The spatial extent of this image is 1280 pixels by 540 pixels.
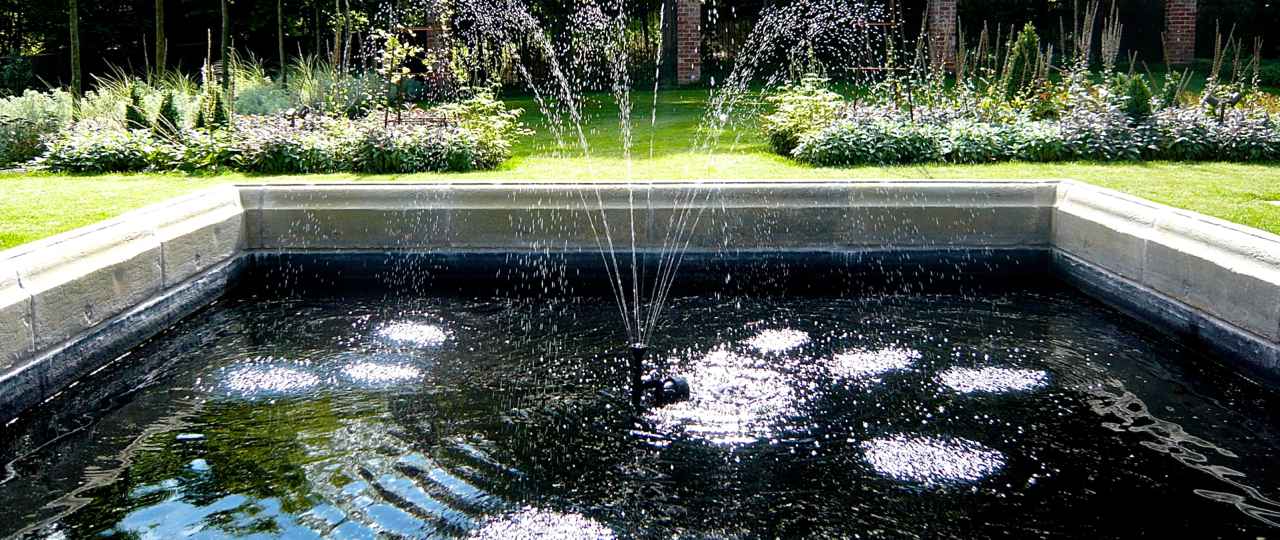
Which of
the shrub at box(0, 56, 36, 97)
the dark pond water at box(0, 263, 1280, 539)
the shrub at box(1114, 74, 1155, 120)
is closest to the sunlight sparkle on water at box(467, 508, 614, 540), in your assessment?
the dark pond water at box(0, 263, 1280, 539)

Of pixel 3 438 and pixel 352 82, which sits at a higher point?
pixel 352 82

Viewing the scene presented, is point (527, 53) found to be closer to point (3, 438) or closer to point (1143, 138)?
point (1143, 138)

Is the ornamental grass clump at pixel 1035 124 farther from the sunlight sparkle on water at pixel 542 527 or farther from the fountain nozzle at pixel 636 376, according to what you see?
the sunlight sparkle on water at pixel 542 527

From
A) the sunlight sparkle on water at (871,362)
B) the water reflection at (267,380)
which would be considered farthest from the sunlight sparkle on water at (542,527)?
the sunlight sparkle on water at (871,362)

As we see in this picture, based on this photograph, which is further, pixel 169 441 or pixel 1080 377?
pixel 1080 377

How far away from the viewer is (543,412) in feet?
16.6

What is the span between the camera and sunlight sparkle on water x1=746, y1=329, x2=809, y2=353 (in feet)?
19.7

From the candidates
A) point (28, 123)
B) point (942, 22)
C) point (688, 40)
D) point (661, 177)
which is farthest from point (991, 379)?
point (942, 22)

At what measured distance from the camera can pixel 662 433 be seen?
477 centimetres

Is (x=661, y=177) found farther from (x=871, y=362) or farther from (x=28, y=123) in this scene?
(x=28, y=123)

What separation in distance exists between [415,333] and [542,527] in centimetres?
267

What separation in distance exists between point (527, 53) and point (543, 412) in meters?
15.2

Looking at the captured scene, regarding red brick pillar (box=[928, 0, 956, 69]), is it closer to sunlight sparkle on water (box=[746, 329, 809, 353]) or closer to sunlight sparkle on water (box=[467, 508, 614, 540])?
sunlight sparkle on water (box=[746, 329, 809, 353])

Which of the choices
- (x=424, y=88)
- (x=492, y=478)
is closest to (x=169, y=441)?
(x=492, y=478)
